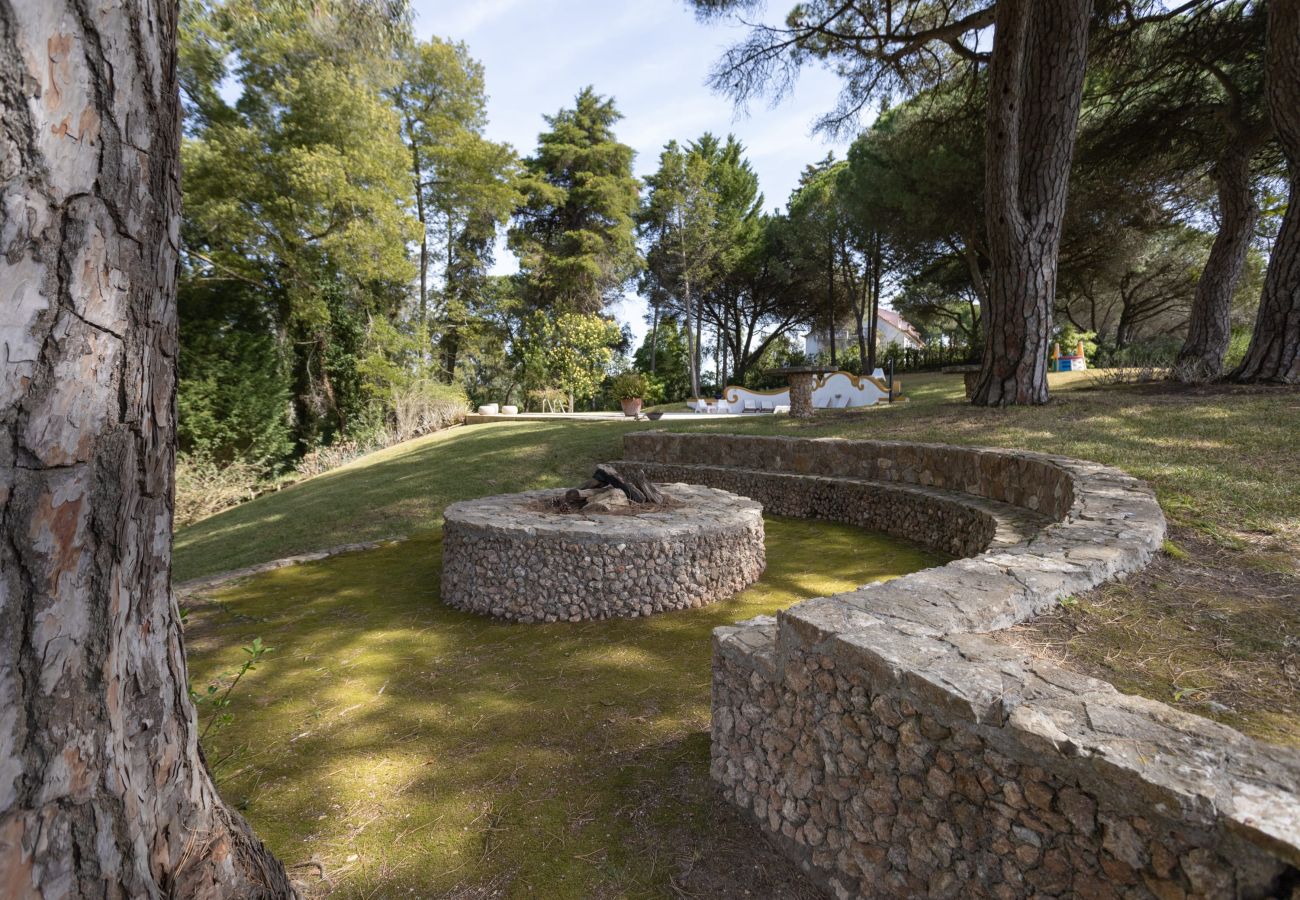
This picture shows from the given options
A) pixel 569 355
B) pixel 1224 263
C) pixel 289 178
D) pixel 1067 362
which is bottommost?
pixel 1067 362

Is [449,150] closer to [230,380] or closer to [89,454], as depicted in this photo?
[230,380]

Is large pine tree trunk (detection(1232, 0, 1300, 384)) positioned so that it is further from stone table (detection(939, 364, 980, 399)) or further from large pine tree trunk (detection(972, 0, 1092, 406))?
stone table (detection(939, 364, 980, 399))

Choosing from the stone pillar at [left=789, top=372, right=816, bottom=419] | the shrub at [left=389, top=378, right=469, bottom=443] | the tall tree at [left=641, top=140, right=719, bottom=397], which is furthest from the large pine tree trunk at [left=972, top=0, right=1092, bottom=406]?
the tall tree at [left=641, top=140, right=719, bottom=397]

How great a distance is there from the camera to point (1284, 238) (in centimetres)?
753

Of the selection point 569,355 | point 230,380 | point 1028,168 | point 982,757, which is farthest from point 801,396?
point 569,355

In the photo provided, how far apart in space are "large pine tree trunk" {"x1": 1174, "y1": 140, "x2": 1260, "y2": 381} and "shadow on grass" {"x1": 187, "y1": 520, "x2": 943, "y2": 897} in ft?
31.0

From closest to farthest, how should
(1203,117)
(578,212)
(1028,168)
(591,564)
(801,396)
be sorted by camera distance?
(591,564)
(1028,168)
(1203,117)
(801,396)
(578,212)

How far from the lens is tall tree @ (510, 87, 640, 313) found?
2530 cm

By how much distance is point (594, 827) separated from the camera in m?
2.44

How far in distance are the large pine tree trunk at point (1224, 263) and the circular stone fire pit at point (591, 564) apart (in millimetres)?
9552

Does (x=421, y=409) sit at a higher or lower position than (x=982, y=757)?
higher

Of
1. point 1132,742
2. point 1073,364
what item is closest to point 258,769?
point 1132,742

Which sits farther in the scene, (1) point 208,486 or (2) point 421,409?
(2) point 421,409

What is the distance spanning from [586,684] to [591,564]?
1138 millimetres
